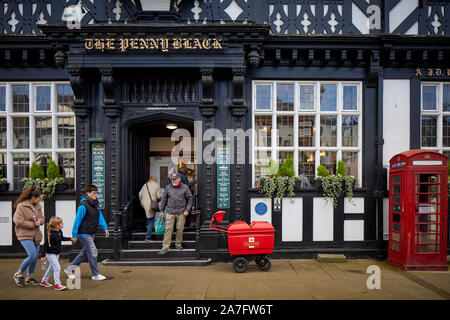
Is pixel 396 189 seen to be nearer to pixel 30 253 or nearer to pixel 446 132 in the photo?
pixel 446 132

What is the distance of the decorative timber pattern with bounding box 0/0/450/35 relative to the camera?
27.7 feet

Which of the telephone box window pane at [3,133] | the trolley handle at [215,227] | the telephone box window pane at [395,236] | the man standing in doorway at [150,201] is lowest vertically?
the telephone box window pane at [395,236]

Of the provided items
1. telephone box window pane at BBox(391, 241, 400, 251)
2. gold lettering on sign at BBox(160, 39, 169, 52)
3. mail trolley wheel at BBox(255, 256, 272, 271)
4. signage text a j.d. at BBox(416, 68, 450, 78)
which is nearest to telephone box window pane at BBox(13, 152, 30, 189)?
gold lettering on sign at BBox(160, 39, 169, 52)

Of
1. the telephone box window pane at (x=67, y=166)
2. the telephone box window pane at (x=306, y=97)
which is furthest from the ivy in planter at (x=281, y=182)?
the telephone box window pane at (x=67, y=166)

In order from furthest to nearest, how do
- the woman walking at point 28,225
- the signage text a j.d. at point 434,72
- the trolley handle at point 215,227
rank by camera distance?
1. the signage text a j.d. at point 434,72
2. the trolley handle at point 215,227
3. the woman walking at point 28,225

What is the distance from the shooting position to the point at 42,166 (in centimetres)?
878

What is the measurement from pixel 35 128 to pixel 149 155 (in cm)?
337

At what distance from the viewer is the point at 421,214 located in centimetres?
746

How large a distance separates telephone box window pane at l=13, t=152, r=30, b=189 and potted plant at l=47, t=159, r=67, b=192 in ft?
2.99

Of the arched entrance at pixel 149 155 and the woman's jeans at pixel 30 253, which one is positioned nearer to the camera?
the woman's jeans at pixel 30 253

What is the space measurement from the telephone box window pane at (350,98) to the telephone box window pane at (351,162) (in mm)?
1302

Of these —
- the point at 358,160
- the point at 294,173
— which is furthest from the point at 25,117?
the point at 358,160

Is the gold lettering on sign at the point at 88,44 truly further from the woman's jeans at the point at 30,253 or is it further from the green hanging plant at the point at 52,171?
the woman's jeans at the point at 30,253

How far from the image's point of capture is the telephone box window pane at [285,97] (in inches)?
345
